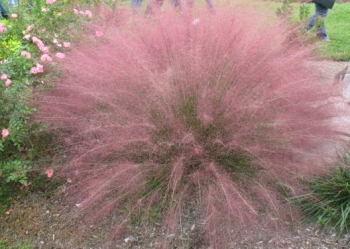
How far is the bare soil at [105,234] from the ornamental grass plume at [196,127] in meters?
0.07

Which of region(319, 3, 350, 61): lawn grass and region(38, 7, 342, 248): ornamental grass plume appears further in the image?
region(319, 3, 350, 61): lawn grass

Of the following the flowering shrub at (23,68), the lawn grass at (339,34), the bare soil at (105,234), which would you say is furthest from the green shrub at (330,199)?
the lawn grass at (339,34)

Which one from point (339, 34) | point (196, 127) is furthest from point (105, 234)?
point (339, 34)

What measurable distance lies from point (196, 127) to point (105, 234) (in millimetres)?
750

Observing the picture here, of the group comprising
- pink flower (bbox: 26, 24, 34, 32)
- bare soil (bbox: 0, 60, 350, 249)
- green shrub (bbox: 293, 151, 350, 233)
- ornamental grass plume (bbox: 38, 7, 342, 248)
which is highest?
pink flower (bbox: 26, 24, 34, 32)

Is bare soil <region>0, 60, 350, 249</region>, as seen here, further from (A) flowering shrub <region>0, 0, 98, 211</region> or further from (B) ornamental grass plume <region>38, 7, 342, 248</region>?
(A) flowering shrub <region>0, 0, 98, 211</region>

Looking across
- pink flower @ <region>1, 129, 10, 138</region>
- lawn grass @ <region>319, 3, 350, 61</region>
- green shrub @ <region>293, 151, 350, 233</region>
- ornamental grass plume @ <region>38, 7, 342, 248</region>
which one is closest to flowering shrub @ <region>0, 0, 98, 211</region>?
pink flower @ <region>1, 129, 10, 138</region>

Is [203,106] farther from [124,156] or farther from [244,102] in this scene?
[124,156]

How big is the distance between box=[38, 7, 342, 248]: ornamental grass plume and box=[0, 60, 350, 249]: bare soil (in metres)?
0.07

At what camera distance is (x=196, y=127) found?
2.29 metres

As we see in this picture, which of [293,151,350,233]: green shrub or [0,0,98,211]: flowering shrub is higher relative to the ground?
[0,0,98,211]: flowering shrub

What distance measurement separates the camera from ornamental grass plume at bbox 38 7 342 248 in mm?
2129

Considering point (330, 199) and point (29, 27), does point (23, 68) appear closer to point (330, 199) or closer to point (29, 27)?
point (29, 27)

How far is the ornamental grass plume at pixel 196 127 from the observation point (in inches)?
83.8
